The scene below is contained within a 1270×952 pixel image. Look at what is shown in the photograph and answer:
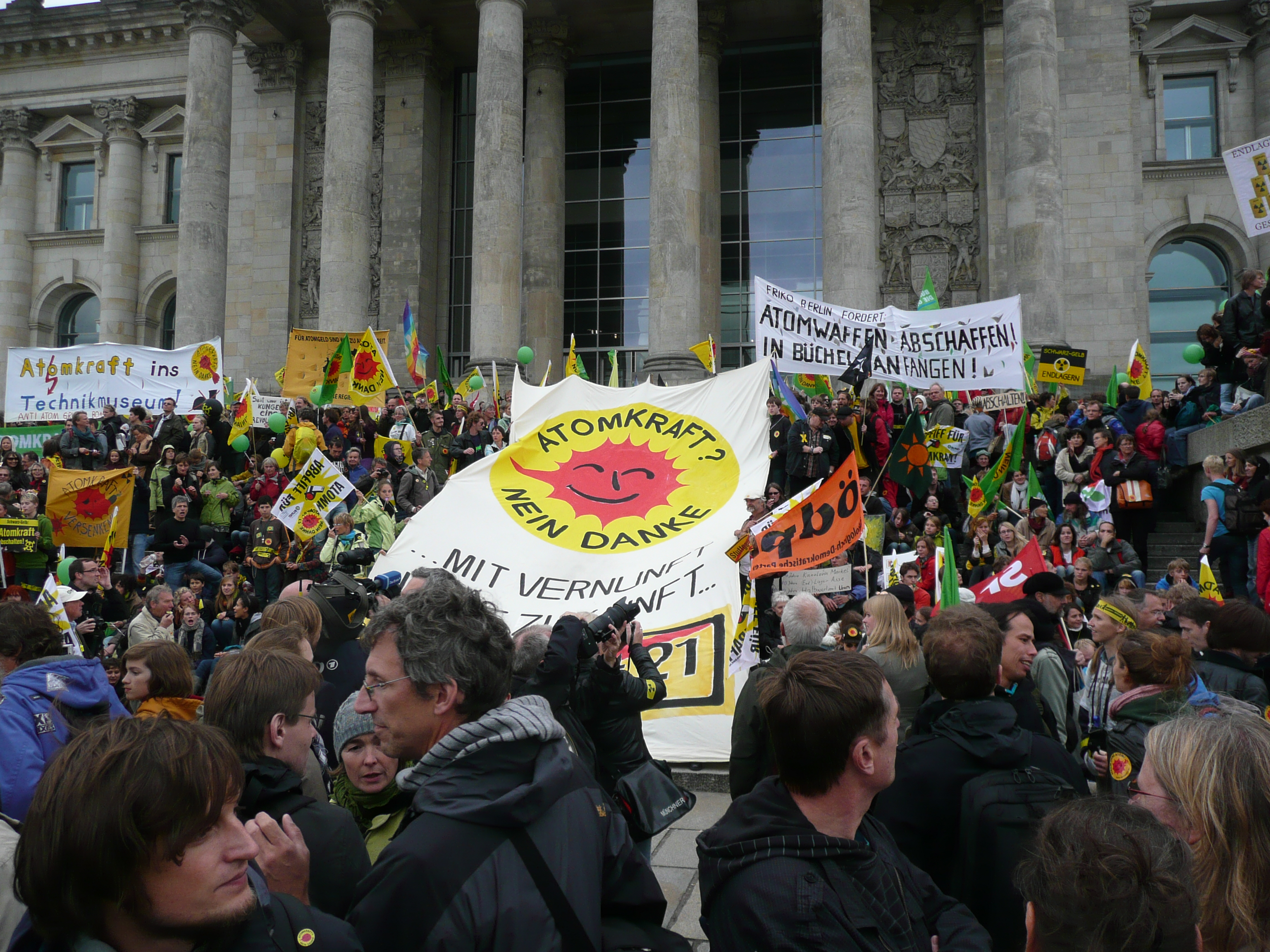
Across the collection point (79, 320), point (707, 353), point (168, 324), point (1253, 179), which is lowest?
point (707, 353)

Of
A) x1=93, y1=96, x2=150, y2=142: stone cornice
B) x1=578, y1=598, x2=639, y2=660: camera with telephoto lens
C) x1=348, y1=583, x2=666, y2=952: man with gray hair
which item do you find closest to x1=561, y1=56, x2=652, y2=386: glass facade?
x1=93, y1=96, x2=150, y2=142: stone cornice

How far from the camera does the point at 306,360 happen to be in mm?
19719

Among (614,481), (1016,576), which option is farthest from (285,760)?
(1016,576)

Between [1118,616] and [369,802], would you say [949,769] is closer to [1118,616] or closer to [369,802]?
[369,802]

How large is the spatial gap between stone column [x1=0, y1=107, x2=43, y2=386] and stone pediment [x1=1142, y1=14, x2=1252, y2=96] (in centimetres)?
3448

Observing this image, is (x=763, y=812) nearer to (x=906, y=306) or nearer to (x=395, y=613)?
(x=395, y=613)

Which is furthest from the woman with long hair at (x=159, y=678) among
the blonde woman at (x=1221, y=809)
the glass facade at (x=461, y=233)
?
the glass facade at (x=461, y=233)

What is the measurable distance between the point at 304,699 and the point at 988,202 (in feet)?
85.8

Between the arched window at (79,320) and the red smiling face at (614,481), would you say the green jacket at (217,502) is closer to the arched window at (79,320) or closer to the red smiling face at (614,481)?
the red smiling face at (614,481)

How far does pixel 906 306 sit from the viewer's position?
26484 mm

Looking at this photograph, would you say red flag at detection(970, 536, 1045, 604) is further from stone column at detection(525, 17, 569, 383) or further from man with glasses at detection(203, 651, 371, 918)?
stone column at detection(525, 17, 569, 383)

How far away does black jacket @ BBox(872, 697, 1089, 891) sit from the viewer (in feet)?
11.4

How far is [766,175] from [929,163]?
4.40 m

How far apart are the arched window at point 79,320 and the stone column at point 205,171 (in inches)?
433
